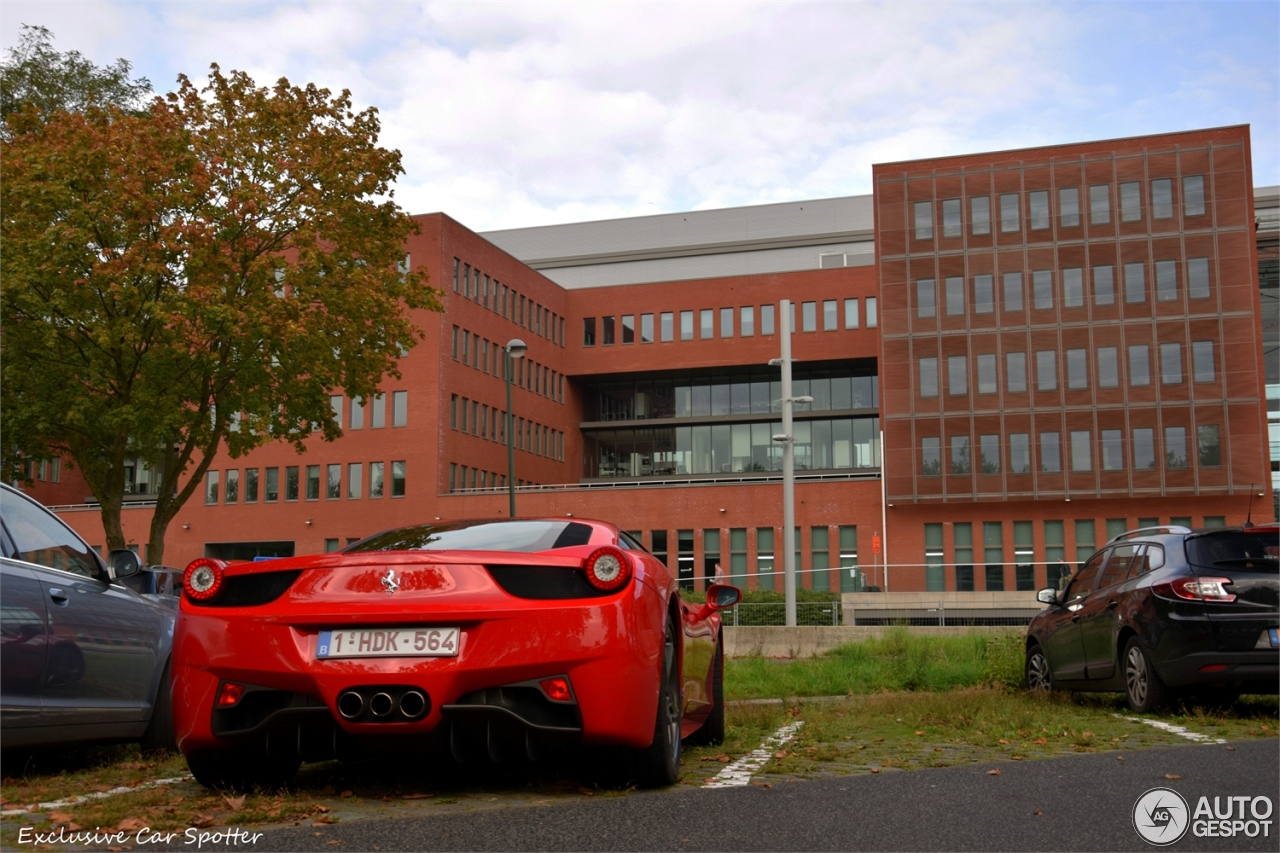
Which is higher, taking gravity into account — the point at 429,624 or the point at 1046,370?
the point at 1046,370

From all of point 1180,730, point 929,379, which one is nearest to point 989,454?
point 929,379

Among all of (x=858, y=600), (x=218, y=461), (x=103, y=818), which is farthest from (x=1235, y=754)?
(x=218, y=461)

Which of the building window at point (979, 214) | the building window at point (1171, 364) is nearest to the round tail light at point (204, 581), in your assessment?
the building window at point (1171, 364)

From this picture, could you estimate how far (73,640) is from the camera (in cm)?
623

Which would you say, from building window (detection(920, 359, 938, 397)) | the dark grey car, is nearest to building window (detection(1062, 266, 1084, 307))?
building window (detection(920, 359, 938, 397))

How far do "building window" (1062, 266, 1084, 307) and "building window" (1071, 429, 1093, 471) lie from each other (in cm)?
577

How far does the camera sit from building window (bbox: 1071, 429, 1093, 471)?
56.4m

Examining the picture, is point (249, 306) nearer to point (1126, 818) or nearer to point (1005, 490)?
point (1126, 818)

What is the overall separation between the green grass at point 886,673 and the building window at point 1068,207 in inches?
1834

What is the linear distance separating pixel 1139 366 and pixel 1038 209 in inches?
326

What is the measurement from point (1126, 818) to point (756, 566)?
55.3 metres

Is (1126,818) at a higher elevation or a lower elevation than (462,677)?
lower

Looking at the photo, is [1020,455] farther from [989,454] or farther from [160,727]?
[160,727]

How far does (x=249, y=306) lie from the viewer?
70.1 feet
